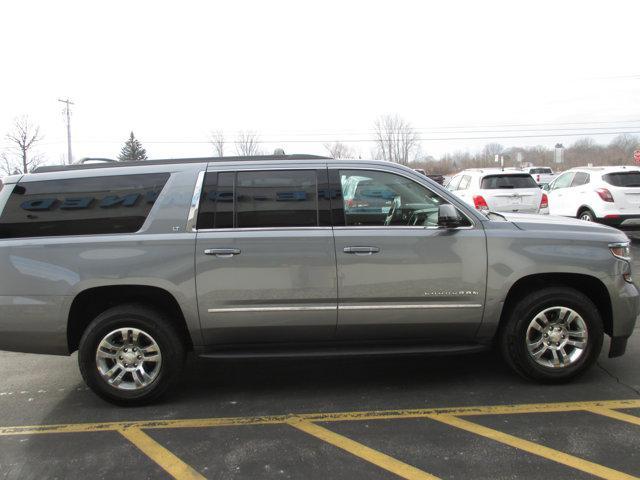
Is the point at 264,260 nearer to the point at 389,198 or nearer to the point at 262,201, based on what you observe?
the point at 262,201

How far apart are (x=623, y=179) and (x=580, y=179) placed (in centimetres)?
115

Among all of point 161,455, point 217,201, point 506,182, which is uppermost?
point 506,182

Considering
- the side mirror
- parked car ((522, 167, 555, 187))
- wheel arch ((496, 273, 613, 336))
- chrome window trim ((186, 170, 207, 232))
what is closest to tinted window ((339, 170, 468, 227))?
the side mirror

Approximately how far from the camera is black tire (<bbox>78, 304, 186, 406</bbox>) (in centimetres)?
387

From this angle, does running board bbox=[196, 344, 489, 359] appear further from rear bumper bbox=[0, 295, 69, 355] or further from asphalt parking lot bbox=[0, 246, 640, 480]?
rear bumper bbox=[0, 295, 69, 355]

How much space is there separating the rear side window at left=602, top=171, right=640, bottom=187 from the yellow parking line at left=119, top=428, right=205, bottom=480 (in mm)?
10900

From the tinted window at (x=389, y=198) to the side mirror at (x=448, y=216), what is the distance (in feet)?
0.44

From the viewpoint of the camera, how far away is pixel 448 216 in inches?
152

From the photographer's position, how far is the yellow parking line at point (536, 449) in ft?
9.58

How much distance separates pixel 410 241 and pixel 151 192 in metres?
2.04

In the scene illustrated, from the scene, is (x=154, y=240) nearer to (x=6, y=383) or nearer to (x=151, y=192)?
(x=151, y=192)

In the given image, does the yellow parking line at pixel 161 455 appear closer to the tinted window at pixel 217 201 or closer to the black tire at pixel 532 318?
the tinted window at pixel 217 201

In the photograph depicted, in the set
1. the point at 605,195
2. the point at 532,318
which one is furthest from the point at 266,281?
the point at 605,195

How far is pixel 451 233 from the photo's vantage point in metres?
3.97
